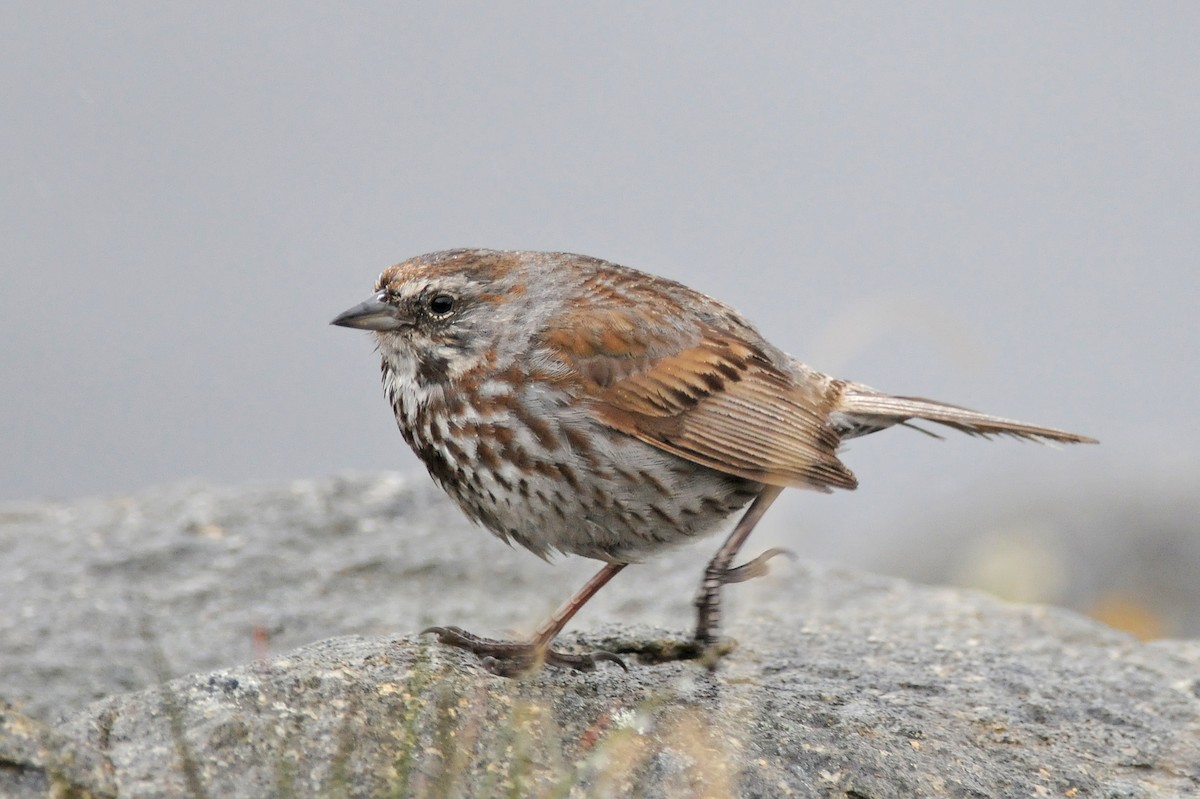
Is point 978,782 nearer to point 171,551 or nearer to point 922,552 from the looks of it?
point 171,551

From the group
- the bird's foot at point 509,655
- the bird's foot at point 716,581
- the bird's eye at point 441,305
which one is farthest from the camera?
the bird's eye at point 441,305

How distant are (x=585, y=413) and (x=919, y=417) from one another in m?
1.33

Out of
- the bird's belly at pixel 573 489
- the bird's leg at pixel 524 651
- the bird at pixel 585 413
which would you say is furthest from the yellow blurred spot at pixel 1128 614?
the bird's leg at pixel 524 651

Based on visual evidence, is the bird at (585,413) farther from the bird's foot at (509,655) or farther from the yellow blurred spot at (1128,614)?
the yellow blurred spot at (1128,614)

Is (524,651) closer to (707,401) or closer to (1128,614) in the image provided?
(707,401)

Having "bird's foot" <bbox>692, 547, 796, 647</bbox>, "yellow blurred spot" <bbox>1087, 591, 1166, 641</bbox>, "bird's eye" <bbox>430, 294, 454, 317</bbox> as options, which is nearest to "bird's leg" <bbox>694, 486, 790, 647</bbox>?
"bird's foot" <bbox>692, 547, 796, 647</bbox>

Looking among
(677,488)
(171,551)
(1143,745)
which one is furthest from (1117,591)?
(171,551)

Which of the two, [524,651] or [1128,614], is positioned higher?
[524,651]

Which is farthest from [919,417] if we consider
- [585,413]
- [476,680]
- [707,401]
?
[476,680]

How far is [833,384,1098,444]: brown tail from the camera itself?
5.20 meters

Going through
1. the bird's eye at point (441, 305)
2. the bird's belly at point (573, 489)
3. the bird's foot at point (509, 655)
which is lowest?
the bird's foot at point (509, 655)

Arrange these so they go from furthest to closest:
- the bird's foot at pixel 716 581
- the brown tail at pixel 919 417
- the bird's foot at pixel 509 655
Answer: the brown tail at pixel 919 417 → the bird's foot at pixel 716 581 → the bird's foot at pixel 509 655

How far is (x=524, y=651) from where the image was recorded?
14.5 ft

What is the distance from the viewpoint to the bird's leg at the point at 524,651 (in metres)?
4.37
